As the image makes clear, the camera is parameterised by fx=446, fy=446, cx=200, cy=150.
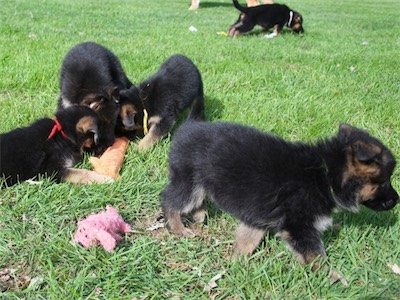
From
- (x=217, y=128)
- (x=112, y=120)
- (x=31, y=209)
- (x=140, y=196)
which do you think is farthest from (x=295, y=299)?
(x=112, y=120)

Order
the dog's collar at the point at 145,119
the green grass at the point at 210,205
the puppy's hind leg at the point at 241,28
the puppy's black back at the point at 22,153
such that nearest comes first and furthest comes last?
the green grass at the point at 210,205, the puppy's black back at the point at 22,153, the dog's collar at the point at 145,119, the puppy's hind leg at the point at 241,28

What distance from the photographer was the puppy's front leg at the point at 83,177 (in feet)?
13.5

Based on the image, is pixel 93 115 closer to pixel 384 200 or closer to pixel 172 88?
pixel 172 88

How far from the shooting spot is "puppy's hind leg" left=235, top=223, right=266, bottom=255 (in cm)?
336

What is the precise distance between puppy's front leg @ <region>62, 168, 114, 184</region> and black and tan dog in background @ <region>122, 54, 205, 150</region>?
939mm

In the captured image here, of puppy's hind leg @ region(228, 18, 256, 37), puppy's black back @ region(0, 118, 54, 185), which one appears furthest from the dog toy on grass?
puppy's hind leg @ region(228, 18, 256, 37)

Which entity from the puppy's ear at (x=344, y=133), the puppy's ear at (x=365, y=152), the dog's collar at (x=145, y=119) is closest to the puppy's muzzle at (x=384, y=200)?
the puppy's ear at (x=365, y=152)

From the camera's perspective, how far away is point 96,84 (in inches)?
223

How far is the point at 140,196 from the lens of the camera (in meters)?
3.98

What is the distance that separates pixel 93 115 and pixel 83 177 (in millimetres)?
800

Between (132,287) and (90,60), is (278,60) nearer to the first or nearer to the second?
(90,60)

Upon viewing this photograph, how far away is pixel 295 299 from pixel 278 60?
21.4ft

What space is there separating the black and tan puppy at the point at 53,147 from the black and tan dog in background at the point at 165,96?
2.37ft

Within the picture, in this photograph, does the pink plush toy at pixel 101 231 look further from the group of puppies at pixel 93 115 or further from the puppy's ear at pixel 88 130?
the puppy's ear at pixel 88 130
